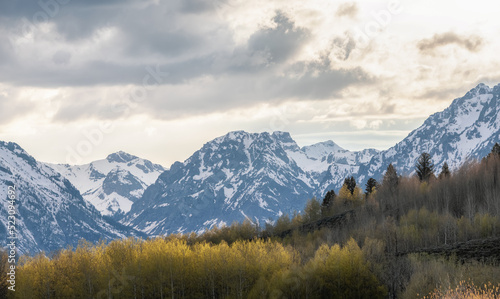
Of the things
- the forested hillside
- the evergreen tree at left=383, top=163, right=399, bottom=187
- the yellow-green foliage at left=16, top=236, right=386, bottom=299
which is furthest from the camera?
the evergreen tree at left=383, top=163, right=399, bottom=187

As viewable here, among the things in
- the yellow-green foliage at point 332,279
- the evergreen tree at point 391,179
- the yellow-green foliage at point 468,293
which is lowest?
the yellow-green foliage at point 332,279

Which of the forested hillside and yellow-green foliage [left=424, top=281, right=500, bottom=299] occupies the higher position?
yellow-green foliage [left=424, top=281, right=500, bottom=299]

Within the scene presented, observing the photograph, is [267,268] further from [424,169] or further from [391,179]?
[424,169]

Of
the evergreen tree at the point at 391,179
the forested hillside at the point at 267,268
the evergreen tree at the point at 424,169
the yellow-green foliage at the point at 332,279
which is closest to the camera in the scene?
the forested hillside at the point at 267,268

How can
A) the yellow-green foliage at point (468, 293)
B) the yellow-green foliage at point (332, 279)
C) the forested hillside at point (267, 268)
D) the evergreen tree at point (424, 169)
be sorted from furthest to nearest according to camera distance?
the evergreen tree at point (424, 169) → the yellow-green foliage at point (332, 279) → the forested hillside at point (267, 268) → the yellow-green foliage at point (468, 293)

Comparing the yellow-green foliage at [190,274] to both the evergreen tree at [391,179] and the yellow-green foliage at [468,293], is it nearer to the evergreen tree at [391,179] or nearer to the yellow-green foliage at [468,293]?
the yellow-green foliage at [468,293]

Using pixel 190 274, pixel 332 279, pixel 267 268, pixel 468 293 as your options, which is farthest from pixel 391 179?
pixel 468 293

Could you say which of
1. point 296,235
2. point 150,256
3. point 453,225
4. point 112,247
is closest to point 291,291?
point 150,256

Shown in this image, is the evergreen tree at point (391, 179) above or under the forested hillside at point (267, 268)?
above

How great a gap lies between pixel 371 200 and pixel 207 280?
92.9 m

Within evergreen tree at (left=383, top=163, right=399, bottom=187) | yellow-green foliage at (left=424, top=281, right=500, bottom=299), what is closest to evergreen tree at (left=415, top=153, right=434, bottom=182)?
evergreen tree at (left=383, top=163, right=399, bottom=187)

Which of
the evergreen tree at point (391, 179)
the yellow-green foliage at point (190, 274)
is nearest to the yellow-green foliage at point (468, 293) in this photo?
the yellow-green foliage at point (190, 274)

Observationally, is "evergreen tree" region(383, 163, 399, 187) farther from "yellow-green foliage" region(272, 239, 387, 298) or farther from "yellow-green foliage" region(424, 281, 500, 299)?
"yellow-green foliage" region(424, 281, 500, 299)


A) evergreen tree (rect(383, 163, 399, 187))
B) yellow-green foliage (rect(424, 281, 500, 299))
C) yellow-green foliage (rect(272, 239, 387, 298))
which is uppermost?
evergreen tree (rect(383, 163, 399, 187))
